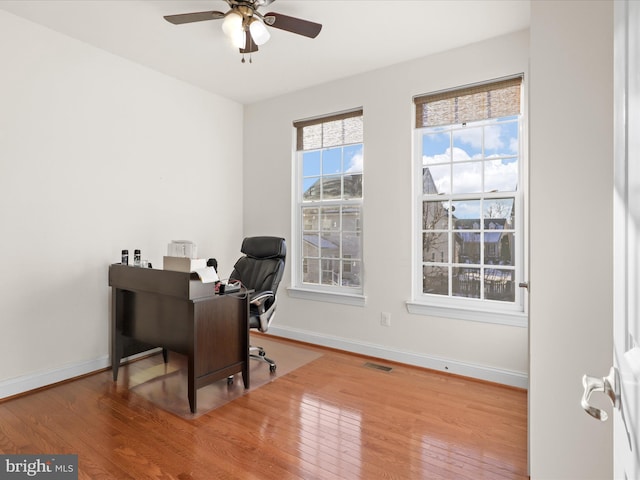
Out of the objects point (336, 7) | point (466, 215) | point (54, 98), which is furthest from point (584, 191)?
point (54, 98)

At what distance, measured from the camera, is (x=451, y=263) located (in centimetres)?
329

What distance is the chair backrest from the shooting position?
11.1 feet

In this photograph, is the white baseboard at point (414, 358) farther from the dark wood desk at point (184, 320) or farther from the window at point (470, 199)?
the dark wood desk at point (184, 320)

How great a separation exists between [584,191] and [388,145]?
2226 mm

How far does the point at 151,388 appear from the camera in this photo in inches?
114

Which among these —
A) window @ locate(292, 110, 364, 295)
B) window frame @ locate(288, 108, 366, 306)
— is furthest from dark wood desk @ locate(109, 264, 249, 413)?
window @ locate(292, 110, 364, 295)

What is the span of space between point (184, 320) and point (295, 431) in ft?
3.63

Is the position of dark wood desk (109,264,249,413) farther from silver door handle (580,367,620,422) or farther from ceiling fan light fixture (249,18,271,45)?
silver door handle (580,367,620,422)

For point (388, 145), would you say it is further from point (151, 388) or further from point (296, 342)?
point (151, 388)

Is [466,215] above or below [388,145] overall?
below

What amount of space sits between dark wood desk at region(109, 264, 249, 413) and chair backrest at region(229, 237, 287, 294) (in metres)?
0.55

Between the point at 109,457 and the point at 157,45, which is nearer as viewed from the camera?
the point at 109,457

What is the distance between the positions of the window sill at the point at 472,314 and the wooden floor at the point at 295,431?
1.70ft

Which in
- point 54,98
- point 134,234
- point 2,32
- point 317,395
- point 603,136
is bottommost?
point 317,395
